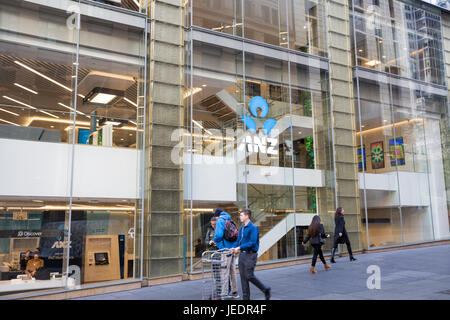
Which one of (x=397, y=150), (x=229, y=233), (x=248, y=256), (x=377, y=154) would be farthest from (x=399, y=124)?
(x=248, y=256)

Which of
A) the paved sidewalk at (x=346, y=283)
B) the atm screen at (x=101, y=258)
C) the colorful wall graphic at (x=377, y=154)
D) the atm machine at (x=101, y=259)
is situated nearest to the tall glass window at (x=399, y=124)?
the colorful wall graphic at (x=377, y=154)

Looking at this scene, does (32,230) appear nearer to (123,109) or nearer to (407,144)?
(123,109)

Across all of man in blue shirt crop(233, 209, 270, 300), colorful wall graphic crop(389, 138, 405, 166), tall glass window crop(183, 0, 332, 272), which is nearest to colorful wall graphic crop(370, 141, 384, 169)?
colorful wall graphic crop(389, 138, 405, 166)

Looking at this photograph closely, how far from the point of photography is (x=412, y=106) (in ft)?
60.2

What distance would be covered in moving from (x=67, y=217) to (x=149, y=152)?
2.70m

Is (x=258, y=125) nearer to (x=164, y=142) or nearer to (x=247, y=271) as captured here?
(x=164, y=142)

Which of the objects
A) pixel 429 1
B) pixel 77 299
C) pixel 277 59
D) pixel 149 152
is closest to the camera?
pixel 77 299

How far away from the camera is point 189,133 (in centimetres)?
1205

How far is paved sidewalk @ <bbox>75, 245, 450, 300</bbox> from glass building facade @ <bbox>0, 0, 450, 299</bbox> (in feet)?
3.74

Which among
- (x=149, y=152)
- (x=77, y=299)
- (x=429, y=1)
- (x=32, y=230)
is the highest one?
(x=429, y=1)

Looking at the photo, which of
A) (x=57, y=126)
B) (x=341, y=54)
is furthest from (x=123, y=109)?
(x=341, y=54)

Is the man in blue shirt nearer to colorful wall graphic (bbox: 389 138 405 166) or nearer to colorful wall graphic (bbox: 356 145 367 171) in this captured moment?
colorful wall graphic (bbox: 356 145 367 171)

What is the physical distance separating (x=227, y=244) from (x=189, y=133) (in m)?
4.56

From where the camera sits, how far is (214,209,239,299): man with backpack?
8.00 meters
